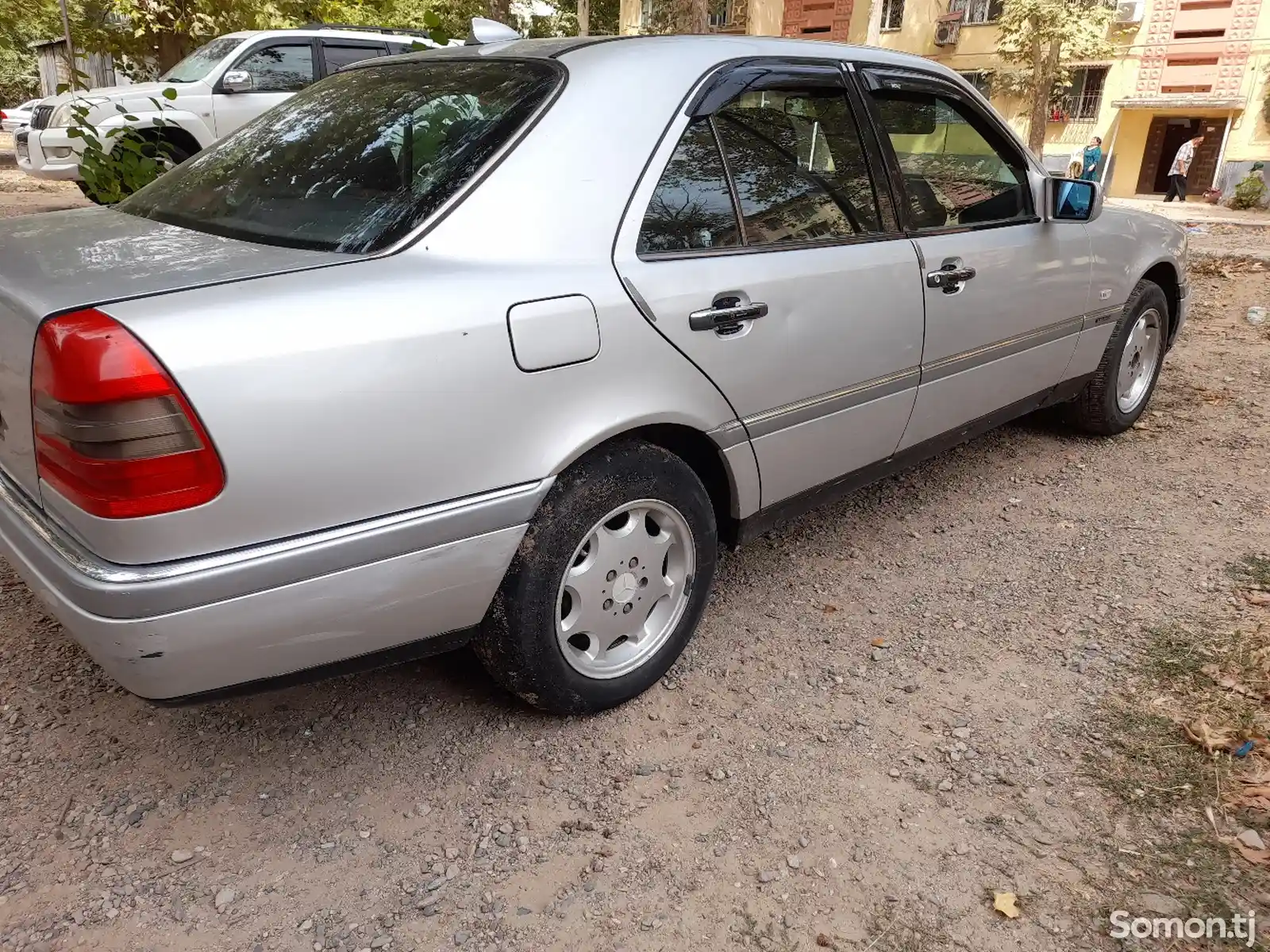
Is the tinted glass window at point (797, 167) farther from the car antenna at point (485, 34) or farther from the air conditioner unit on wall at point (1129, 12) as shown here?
the air conditioner unit on wall at point (1129, 12)

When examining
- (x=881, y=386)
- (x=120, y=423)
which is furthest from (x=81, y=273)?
(x=881, y=386)

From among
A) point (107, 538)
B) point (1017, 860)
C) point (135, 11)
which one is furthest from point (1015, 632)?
point (135, 11)

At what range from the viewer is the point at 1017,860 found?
2061mm

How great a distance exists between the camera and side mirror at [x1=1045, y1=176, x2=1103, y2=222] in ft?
11.8

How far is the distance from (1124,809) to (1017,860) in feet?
1.13

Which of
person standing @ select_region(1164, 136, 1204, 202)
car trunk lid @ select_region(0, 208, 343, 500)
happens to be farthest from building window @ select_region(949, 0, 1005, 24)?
car trunk lid @ select_region(0, 208, 343, 500)

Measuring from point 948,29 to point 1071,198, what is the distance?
26968 mm

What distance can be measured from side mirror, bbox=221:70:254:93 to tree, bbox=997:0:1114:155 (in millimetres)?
19690

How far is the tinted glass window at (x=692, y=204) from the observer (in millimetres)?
2322

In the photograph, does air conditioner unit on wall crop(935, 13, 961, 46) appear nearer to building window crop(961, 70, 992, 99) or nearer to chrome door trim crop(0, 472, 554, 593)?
building window crop(961, 70, 992, 99)

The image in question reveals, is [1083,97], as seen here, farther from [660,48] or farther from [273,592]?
[273,592]

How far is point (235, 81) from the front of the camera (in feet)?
32.8

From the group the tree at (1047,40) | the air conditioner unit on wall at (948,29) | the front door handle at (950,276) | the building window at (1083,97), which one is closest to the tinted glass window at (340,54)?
the front door handle at (950,276)

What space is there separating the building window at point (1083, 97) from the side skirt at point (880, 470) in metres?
25.9
